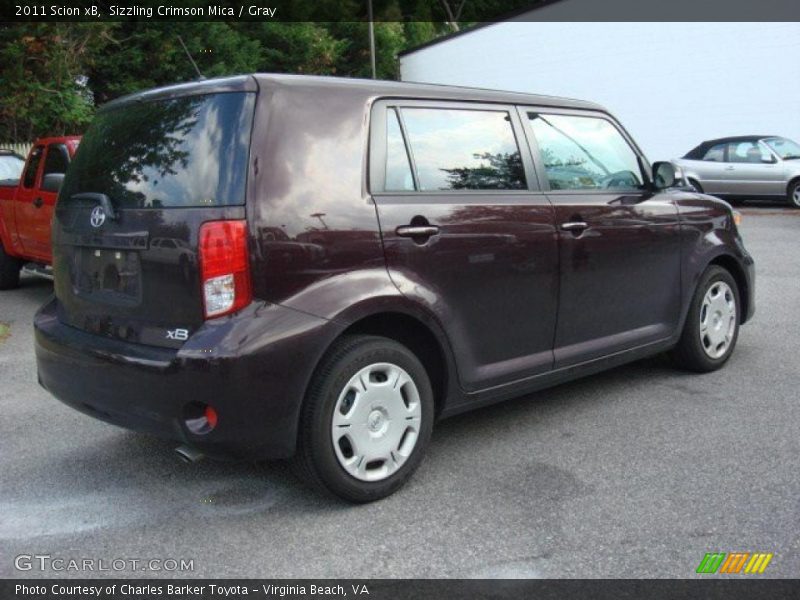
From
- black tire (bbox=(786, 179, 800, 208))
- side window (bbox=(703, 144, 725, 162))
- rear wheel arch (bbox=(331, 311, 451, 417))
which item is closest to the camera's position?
rear wheel arch (bbox=(331, 311, 451, 417))

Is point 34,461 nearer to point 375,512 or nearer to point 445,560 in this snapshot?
point 375,512

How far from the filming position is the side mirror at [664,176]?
5086 millimetres

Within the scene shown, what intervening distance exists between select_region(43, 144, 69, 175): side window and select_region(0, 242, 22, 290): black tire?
153cm

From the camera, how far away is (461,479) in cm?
384

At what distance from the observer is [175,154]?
343cm

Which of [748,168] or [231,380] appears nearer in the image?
[231,380]

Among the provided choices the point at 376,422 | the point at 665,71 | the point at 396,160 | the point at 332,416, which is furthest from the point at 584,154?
the point at 665,71

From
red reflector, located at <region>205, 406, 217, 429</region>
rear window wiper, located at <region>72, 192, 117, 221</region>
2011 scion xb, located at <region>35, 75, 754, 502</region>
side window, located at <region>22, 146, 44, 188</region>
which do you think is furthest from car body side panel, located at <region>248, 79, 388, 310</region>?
side window, located at <region>22, 146, 44, 188</region>

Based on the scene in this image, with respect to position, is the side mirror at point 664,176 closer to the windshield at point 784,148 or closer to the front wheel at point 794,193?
the front wheel at point 794,193

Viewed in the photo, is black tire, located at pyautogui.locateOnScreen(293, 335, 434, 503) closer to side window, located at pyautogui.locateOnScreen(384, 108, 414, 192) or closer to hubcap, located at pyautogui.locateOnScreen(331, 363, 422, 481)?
hubcap, located at pyautogui.locateOnScreen(331, 363, 422, 481)

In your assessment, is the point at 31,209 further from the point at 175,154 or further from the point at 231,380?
the point at 231,380

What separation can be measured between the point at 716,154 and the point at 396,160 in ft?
53.0

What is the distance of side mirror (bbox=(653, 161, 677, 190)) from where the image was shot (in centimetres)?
509

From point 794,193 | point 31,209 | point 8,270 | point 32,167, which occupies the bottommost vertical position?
point 8,270
